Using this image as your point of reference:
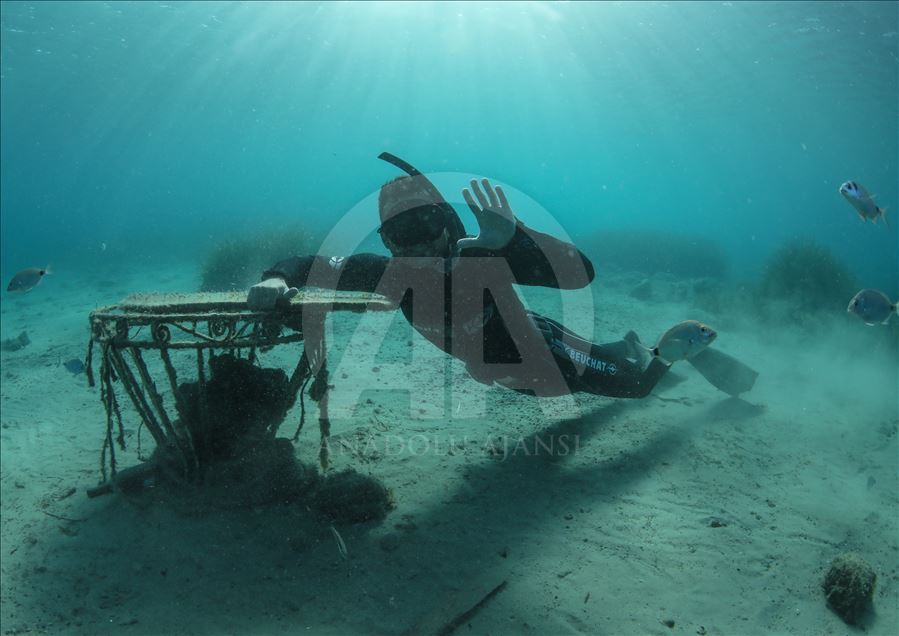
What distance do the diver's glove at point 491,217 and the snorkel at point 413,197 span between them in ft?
1.19

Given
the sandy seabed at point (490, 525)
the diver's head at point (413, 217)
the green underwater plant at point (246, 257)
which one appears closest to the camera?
the sandy seabed at point (490, 525)

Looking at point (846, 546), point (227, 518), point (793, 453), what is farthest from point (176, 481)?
point (793, 453)

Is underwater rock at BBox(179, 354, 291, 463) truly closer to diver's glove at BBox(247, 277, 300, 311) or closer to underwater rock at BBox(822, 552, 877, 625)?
diver's glove at BBox(247, 277, 300, 311)

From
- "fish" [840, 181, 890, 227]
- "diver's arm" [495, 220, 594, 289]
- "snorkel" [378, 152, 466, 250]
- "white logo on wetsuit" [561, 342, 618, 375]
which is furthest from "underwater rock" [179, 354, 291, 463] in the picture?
"fish" [840, 181, 890, 227]

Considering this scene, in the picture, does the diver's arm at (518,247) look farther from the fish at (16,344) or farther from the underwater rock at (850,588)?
the fish at (16,344)

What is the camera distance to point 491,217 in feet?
10.8

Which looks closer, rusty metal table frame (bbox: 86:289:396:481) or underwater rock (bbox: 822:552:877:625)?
underwater rock (bbox: 822:552:877:625)

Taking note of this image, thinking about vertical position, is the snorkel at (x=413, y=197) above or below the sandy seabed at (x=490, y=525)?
above

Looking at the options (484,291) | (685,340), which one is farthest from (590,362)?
(484,291)

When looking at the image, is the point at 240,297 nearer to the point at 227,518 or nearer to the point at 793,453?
the point at 227,518

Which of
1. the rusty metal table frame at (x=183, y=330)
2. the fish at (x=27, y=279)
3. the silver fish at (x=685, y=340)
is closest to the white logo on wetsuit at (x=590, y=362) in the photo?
the silver fish at (x=685, y=340)

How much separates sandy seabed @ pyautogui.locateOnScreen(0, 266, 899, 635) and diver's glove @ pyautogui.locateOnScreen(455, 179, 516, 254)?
8.37 feet

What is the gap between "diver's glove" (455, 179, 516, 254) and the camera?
129 inches

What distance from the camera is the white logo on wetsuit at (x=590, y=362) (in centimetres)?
506
